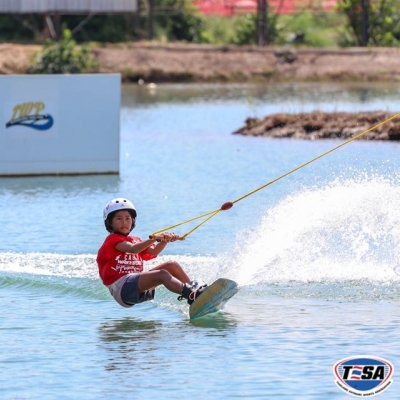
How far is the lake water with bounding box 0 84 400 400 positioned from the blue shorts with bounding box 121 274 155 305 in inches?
9.9

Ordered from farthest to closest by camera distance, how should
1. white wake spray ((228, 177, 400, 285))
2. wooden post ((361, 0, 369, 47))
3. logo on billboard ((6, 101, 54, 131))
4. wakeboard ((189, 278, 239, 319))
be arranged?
wooden post ((361, 0, 369, 47)) → logo on billboard ((6, 101, 54, 131)) → white wake spray ((228, 177, 400, 285)) → wakeboard ((189, 278, 239, 319))

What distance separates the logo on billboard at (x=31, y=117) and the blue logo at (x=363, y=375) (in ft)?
37.8

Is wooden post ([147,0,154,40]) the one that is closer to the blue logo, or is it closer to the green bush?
the green bush

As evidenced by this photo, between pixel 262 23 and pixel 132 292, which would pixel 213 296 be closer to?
pixel 132 292

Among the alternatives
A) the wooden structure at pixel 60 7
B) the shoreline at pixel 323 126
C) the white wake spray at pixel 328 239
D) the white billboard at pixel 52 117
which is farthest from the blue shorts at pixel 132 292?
the wooden structure at pixel 60 7

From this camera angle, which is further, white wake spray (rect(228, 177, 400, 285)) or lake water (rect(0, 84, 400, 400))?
white wake spray (rect(228, 177, 400, 285))

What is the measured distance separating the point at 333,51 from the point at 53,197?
26.3m

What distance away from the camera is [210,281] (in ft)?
39.5

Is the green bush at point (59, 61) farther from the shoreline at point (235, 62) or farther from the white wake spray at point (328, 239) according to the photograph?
the white wake spray at point (328, 239)

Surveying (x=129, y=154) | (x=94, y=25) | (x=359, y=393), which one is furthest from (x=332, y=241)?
(x=94, y=25)

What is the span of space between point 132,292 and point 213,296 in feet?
2.33

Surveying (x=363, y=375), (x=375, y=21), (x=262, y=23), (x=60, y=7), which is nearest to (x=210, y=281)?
(x=363, y=375)

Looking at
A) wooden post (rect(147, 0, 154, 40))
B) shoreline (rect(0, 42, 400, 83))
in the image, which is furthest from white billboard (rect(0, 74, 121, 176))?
wooden post (rect(147, 0, 154, 40))

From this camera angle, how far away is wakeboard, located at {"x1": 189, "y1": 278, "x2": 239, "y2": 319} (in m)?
10.6
